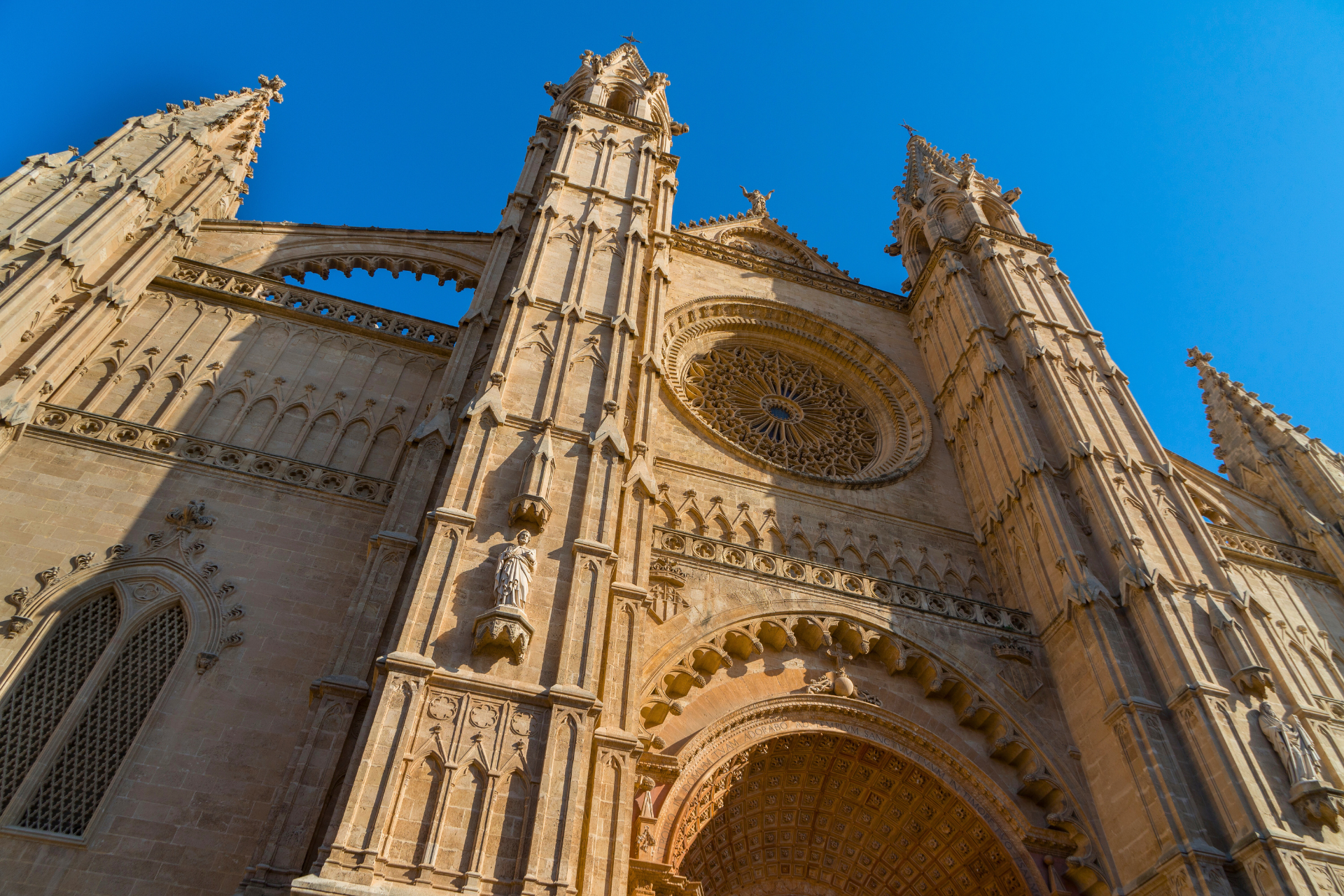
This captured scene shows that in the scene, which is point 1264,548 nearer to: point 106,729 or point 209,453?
point 209,453

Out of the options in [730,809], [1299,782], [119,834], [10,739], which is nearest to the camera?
[119,834]

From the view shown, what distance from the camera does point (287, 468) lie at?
1166 cm

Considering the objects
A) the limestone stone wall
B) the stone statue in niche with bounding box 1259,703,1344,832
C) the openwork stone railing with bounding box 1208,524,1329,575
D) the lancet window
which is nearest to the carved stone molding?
the limestone stone wall

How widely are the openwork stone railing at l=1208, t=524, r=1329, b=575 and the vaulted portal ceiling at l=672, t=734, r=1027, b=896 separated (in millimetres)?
8631

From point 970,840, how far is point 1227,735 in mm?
3277

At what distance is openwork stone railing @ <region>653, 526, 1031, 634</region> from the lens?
1245 cm

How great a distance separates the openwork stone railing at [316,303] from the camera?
14289 millimetres

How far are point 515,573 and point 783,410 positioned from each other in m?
9.64

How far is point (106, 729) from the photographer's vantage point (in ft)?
29.2

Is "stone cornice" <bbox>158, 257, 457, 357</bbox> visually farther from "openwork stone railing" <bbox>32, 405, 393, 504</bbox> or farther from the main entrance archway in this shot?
the main entrance archway

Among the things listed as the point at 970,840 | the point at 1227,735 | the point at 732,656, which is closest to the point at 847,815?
the point at 970,840

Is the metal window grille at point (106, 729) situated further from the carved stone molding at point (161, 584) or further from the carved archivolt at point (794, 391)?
the carved archivolt at point (794, 391)

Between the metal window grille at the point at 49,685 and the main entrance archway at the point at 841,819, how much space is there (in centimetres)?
691

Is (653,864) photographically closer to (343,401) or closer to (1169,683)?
(1169,683)
